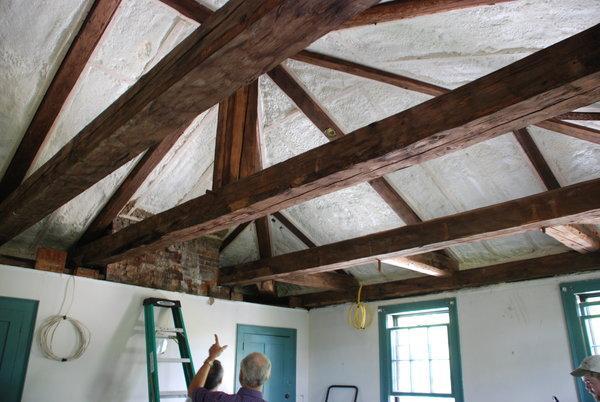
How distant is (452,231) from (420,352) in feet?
7.90

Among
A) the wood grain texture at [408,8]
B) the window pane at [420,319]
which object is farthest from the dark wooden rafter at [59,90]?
the window pane at [420,319]

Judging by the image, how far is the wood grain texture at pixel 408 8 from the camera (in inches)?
102

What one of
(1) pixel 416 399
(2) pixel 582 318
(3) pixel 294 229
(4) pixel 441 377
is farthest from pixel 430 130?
(1) pixel 416 399

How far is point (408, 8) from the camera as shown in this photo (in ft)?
8.84

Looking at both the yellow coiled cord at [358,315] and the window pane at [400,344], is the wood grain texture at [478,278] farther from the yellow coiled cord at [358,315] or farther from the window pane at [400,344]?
the window pane at [400,344]

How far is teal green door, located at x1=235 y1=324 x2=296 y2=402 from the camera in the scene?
19.7 feet

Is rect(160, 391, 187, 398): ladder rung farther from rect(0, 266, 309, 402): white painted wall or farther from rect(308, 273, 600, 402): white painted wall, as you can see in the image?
rect(308, 273, 600, 402): white painted wall

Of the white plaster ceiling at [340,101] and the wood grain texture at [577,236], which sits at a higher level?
the white plaster ceiling at [340,101]

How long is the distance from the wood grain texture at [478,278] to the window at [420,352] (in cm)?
18

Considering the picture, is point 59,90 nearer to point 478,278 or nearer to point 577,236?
point 577,236

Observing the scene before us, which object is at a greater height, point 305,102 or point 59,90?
→ point 305,102

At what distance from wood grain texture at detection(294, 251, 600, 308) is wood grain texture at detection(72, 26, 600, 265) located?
3124 millimetres

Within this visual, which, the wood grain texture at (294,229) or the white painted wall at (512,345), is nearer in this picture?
the white painted wall at (512,345)

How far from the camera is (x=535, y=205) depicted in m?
3.53
